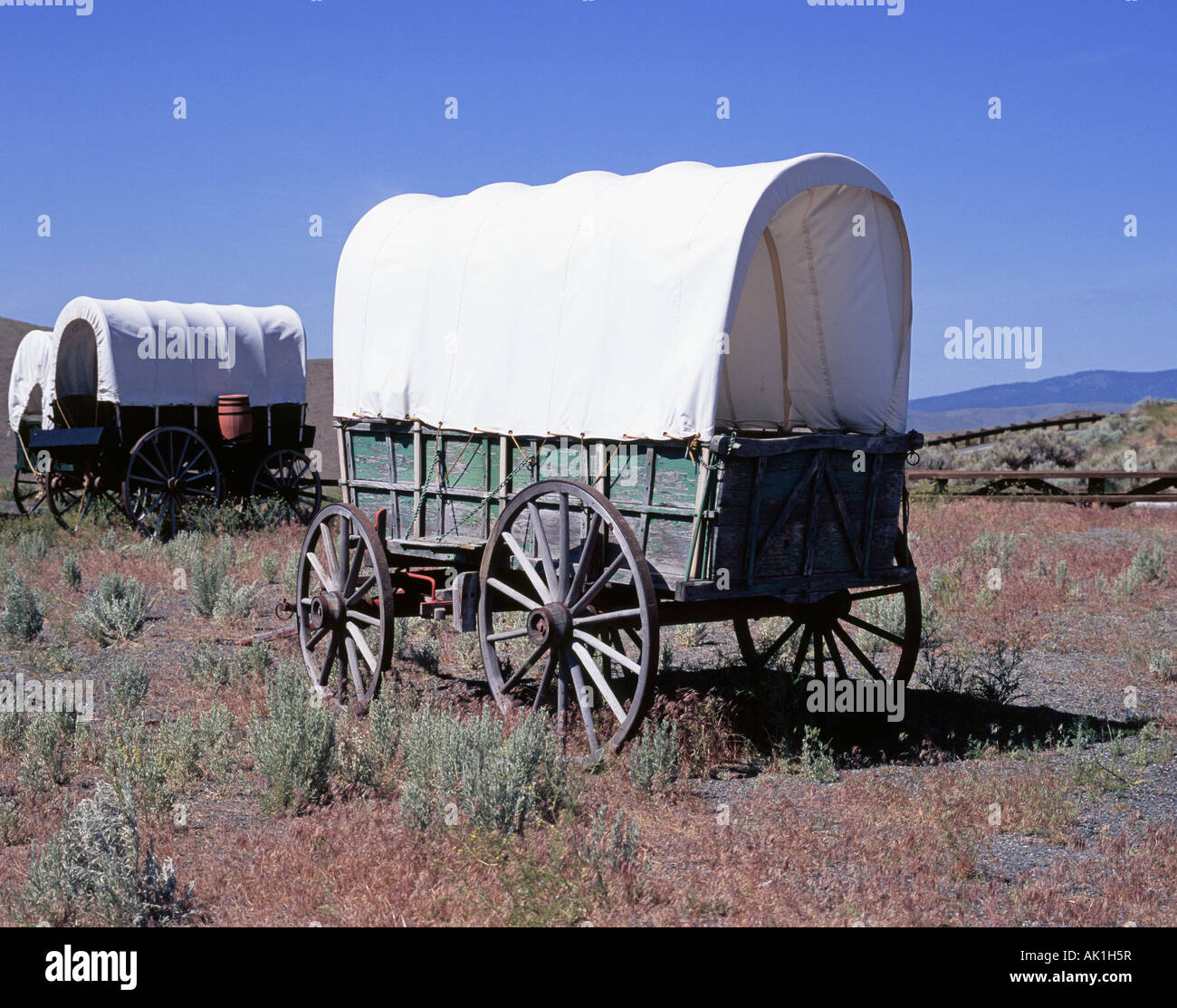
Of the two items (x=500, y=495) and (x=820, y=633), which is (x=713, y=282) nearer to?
(x=500, y=495)

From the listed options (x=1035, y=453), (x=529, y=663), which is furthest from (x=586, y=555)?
(x=1035, y=453)

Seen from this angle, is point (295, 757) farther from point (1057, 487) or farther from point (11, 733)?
point (1057, 487)

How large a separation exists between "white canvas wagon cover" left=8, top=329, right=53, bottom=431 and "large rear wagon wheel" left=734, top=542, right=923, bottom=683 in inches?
457

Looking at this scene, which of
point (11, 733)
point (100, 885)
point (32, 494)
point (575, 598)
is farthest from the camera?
point (32, 494)

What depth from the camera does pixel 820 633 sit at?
736 centimetres

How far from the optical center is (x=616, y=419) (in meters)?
6.11

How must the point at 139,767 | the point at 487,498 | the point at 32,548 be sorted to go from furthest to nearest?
1. the point at 32,548
2. the point at 487,498
3. the point at 139,767

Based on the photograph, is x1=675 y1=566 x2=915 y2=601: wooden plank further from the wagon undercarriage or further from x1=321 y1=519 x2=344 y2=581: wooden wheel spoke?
x1=321 y1=519 x2=344 y2=581: wooden wheel spoke

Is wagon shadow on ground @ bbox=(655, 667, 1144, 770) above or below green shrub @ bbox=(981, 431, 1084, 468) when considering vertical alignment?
below

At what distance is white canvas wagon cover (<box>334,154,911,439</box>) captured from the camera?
5.80 metres

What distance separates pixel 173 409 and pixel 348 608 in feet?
30.7

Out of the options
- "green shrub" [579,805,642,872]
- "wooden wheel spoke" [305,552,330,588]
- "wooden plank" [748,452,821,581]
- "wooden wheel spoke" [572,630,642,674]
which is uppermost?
"wooden plank" [748,452,821,581]

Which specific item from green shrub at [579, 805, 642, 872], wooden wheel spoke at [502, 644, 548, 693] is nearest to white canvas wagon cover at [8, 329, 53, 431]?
wooden wheel spoke at [502, 644, 548, 693]
